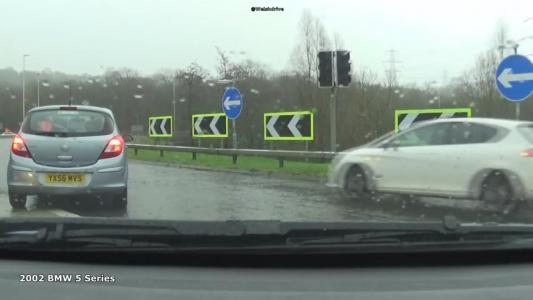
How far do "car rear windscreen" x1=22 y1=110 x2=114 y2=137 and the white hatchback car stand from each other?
350 cm

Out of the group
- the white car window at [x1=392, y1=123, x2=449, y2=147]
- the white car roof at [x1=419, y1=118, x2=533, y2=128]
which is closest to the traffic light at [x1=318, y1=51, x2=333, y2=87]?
the white car window at [x1=392, y1=123, x2=449, y2=147]

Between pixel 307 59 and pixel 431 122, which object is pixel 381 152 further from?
pixel 307 59

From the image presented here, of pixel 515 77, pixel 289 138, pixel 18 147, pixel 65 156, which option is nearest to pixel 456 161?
pixel 515 77

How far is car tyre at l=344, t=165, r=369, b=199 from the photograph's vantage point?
9.16 metres

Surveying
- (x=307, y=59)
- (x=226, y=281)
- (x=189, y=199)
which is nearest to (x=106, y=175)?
(x=189, y=199)

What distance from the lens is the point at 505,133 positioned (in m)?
7.52

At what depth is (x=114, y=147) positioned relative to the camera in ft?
26.0

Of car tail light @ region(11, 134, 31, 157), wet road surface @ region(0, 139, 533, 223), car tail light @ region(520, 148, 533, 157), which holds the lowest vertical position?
wet road surface @ region(0, 139, 533, 223)

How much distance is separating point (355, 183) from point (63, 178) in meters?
3.93

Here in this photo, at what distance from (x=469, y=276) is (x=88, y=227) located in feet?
5.63

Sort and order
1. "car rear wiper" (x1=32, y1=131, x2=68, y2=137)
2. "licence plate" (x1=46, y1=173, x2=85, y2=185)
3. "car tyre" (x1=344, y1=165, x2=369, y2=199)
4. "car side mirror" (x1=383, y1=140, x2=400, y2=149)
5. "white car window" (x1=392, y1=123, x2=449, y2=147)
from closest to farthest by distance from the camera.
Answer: "licence plate" (x1=46, y1=173, x2=85, y2=185) < "car rear wiper" (x1=32, y1=131, x2=68, y2=137) < "white car window" (x1=392, y1=123, x2=449, y2=147) < "car side mirror" (x1=383, y1=140, x2=400, y2=149) < "car tyre" (x1=344, y1=165, x2=369, y2=199)

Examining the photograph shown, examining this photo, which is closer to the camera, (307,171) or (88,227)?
(88,227)

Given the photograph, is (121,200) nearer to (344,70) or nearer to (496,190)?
(344,70)

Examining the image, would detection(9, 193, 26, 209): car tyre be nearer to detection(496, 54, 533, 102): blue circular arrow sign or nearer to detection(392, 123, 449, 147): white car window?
detection(392, 123, 449, 147): white car window
